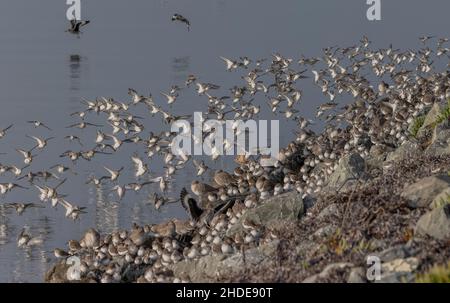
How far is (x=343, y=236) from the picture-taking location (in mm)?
10984

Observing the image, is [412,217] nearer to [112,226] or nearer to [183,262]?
[183,262]

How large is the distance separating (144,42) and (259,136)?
11841 mm

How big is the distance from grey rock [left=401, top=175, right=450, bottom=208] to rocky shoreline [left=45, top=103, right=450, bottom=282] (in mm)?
10

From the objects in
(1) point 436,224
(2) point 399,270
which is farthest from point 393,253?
(1) point 436,224

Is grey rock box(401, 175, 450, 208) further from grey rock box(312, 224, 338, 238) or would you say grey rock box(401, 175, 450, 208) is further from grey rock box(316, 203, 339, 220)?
grey rock box(312, 224, 338, 238)

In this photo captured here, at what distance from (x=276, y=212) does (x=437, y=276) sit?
19.4 ft

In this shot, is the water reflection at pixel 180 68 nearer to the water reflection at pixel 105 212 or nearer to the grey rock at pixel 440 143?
the water reflection at pixel 105 212

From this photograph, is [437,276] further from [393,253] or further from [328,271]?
[328,271]

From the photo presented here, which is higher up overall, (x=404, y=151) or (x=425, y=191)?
(x=404, y=151)

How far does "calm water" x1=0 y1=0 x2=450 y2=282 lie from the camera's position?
65.3 ft

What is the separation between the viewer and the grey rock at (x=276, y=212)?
14.6 meters

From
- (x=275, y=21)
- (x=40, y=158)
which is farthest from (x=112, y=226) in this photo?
(x=275, y=21)

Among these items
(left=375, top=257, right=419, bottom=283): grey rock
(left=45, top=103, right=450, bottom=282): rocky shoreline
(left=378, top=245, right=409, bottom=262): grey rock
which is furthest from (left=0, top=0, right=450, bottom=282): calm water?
(left=375, top=257, right=419, bottom=283): grey rock

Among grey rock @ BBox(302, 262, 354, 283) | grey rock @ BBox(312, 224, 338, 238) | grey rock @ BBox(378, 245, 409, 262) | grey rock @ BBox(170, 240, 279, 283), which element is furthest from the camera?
grey rock @ BBox(170, 240, 279, 283)
